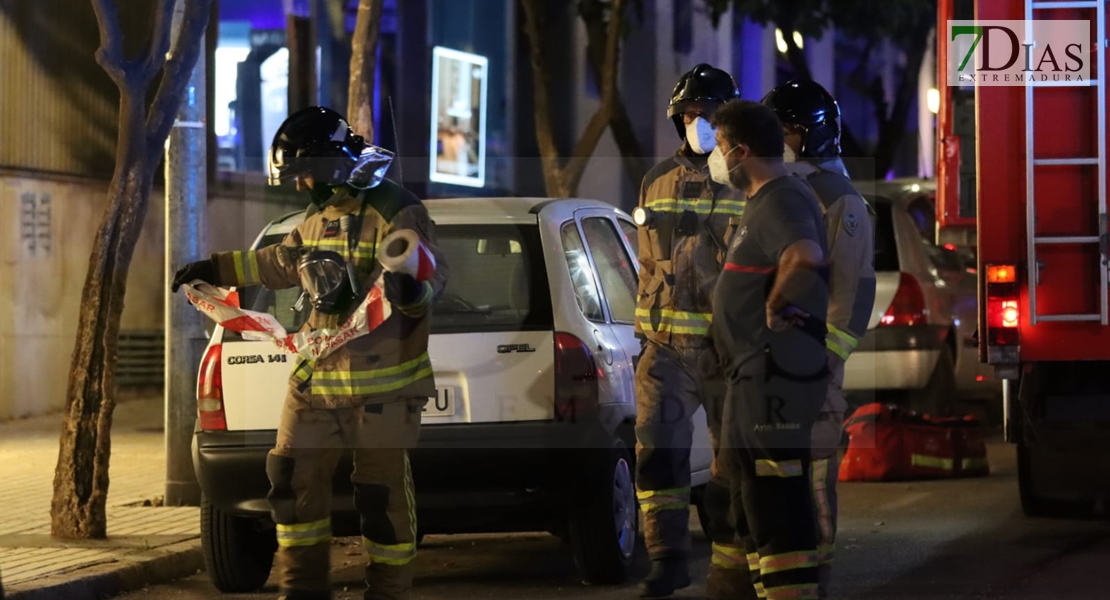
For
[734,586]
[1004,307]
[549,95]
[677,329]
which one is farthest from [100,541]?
[549,95]

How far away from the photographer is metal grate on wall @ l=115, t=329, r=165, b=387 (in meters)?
15.7

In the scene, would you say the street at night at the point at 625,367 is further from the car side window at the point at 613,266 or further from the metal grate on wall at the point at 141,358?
the metal grate on wall at the point at 141,358

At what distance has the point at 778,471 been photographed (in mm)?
5465

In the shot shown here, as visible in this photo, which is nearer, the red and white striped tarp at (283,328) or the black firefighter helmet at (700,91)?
the red and white striped tarp at (283,328)

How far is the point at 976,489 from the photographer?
10609 mm

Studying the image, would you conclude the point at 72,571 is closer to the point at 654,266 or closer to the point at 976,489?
the point at 654,266

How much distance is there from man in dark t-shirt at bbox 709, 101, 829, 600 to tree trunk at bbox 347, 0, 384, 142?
6.06 m

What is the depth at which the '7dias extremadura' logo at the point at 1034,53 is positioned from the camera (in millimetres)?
8008

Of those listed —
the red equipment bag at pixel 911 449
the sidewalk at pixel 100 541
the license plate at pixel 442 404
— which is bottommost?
the sidewalk at pixel 100 541

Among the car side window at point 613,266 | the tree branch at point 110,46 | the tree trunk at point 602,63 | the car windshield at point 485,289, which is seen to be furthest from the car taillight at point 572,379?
the tree trunk at point 602,63

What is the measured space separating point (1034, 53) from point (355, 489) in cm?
385

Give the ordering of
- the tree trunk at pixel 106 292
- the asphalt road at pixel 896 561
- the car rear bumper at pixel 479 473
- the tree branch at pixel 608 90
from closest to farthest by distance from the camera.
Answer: the car rear bumper at pixel 479 473
the asphalt road at pixel 896 561
the tree trunk at pixel 106 292
the tree branch at pixel 608 90

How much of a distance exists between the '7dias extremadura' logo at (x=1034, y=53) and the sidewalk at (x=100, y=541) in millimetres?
4183

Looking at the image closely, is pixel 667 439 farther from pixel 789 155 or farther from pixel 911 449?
pixel 911 449
